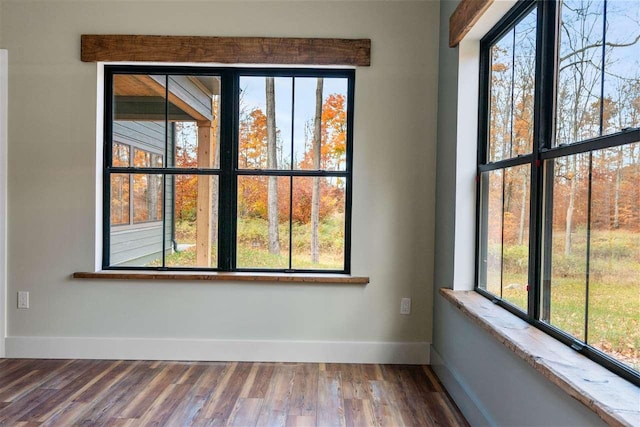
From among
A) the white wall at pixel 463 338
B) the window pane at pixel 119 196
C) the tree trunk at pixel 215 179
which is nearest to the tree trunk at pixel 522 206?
the white wall at pixel 463 338

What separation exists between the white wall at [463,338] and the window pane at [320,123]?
2.43ft

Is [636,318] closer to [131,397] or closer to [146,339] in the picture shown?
[131,397]

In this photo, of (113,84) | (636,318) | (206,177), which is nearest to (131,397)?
(206,177)

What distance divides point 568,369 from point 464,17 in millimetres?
1985

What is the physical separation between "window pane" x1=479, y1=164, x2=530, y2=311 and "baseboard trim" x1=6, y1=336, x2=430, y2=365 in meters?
0.96

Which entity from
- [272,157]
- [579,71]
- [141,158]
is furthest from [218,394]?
[579,71]

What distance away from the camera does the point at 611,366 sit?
129cm

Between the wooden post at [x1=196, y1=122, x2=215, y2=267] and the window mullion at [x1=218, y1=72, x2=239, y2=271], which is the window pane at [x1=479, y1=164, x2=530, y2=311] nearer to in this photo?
the window mullion at [x1=218, y1=72, x2=239, y2=271]

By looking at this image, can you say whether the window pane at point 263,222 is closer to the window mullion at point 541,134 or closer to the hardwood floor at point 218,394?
the hardwood floor at point 218,394

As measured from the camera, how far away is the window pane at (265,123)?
3033 mm

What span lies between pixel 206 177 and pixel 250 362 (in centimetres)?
147

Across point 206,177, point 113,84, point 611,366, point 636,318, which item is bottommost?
point 611,366

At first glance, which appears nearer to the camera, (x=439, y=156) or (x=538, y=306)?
(x=538, y=306)

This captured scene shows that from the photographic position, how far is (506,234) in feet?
6.77
